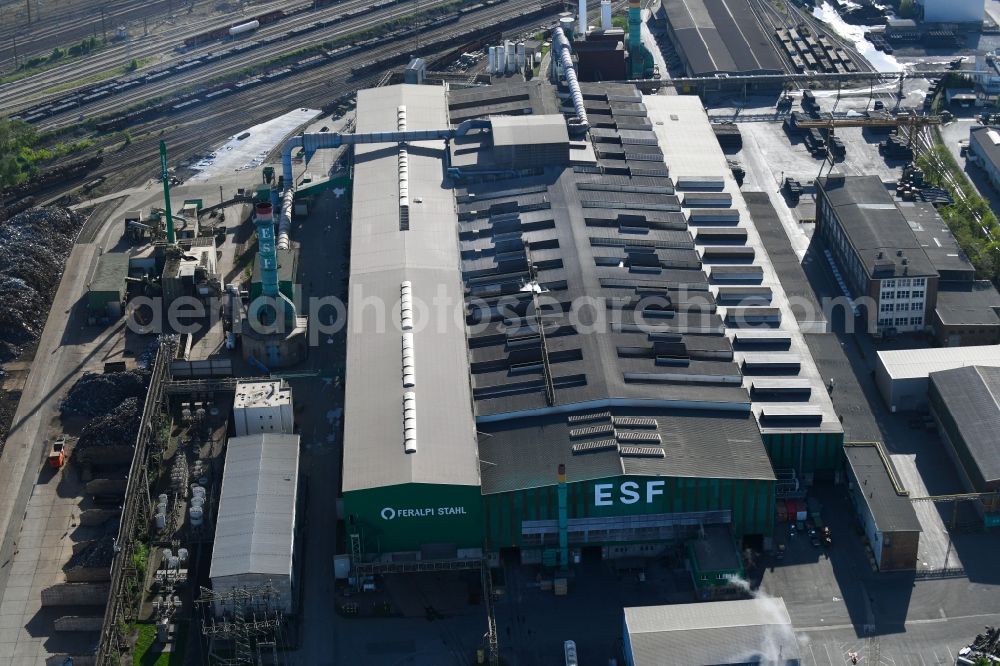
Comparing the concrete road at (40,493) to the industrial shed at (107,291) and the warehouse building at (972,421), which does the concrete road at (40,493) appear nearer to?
the industrial shed at (107,291)

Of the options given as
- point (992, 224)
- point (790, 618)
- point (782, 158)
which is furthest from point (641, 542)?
point (782, 158)

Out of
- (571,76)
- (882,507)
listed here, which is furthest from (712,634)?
(571,76)

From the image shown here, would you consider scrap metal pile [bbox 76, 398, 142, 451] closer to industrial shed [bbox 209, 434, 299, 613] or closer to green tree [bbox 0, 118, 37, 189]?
industrial shed [bbox 209, 434, 299, 613]

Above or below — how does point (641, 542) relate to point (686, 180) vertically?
below

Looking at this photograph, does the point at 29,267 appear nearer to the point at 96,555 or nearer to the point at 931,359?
the point at 96,555

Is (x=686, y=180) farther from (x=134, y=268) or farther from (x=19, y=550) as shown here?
(x=19, y=550)

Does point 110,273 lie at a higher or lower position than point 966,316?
higher
